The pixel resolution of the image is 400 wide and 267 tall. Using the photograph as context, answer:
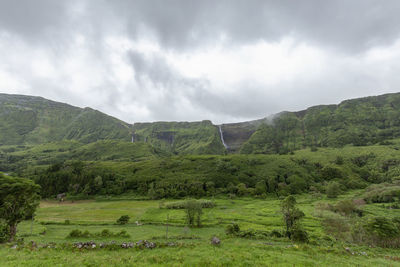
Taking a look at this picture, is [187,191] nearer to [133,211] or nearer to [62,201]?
[133,211]

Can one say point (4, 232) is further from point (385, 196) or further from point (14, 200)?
point (385, 196)

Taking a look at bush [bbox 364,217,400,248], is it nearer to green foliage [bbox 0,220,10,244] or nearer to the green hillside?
green foliage [bbox 0,220,10,244]

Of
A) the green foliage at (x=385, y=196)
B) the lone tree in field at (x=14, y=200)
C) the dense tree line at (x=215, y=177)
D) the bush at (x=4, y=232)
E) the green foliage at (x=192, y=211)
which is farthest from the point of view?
the dense tree line at (x=215, y=177)

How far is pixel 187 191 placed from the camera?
12244 centimetres

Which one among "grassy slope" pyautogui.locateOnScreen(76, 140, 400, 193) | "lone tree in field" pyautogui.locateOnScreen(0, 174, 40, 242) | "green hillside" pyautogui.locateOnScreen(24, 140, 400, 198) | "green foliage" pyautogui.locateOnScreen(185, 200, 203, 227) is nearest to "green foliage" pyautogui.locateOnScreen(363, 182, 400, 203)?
"green hillside" pyautogui.locateOnScreen(24, 140, 400, 198)

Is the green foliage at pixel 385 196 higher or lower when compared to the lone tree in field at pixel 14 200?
lower

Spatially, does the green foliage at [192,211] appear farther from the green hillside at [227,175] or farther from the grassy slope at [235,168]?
the grassy slope at [235,168]

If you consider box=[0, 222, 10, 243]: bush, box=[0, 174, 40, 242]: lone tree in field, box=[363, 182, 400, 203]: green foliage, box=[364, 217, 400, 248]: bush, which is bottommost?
box=[363, 182, 400, 203]: green foliage

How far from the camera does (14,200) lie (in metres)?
36.8

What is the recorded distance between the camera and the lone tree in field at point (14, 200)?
35.0 m

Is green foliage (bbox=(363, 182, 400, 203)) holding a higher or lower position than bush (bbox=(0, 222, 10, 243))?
lower

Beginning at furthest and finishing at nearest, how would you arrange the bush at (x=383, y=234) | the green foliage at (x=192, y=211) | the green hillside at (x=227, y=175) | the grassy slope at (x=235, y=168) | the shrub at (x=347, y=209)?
the grassy slope at (x=235, y=168)
the green hillside at (x=227, y=175)
the shrub at (x=347, y=209)
the green foliage at (x=192, y=211)
the bush at (x=383, y=234)

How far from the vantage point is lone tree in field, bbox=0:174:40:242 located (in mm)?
35031

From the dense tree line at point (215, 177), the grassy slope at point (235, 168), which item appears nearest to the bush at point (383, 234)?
the dense tree line at point (215, 177)
